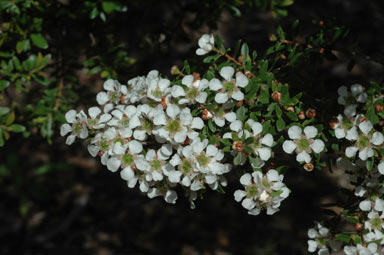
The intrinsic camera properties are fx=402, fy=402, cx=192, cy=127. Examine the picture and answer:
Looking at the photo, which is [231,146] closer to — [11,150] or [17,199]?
[11,150]

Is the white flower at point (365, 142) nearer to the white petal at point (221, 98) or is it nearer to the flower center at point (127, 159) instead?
the white petal at point (221, 98)

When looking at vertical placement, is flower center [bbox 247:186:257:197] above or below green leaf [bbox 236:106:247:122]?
below

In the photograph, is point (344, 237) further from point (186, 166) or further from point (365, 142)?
point (186, 166)

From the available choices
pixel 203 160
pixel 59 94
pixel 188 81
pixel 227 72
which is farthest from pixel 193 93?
pixel 59 94

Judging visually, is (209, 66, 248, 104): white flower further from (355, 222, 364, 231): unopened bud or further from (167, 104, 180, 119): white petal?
(355, 222, 364, 231): unopened bud

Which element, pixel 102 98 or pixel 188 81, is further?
pixel 102 98

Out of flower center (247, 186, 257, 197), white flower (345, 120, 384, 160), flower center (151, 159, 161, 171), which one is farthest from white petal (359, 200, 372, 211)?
flower center (151, 159, 161, 171)

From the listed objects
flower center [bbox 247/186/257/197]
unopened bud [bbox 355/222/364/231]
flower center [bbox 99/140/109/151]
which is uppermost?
flower center [bbox 99/140/109/151]
